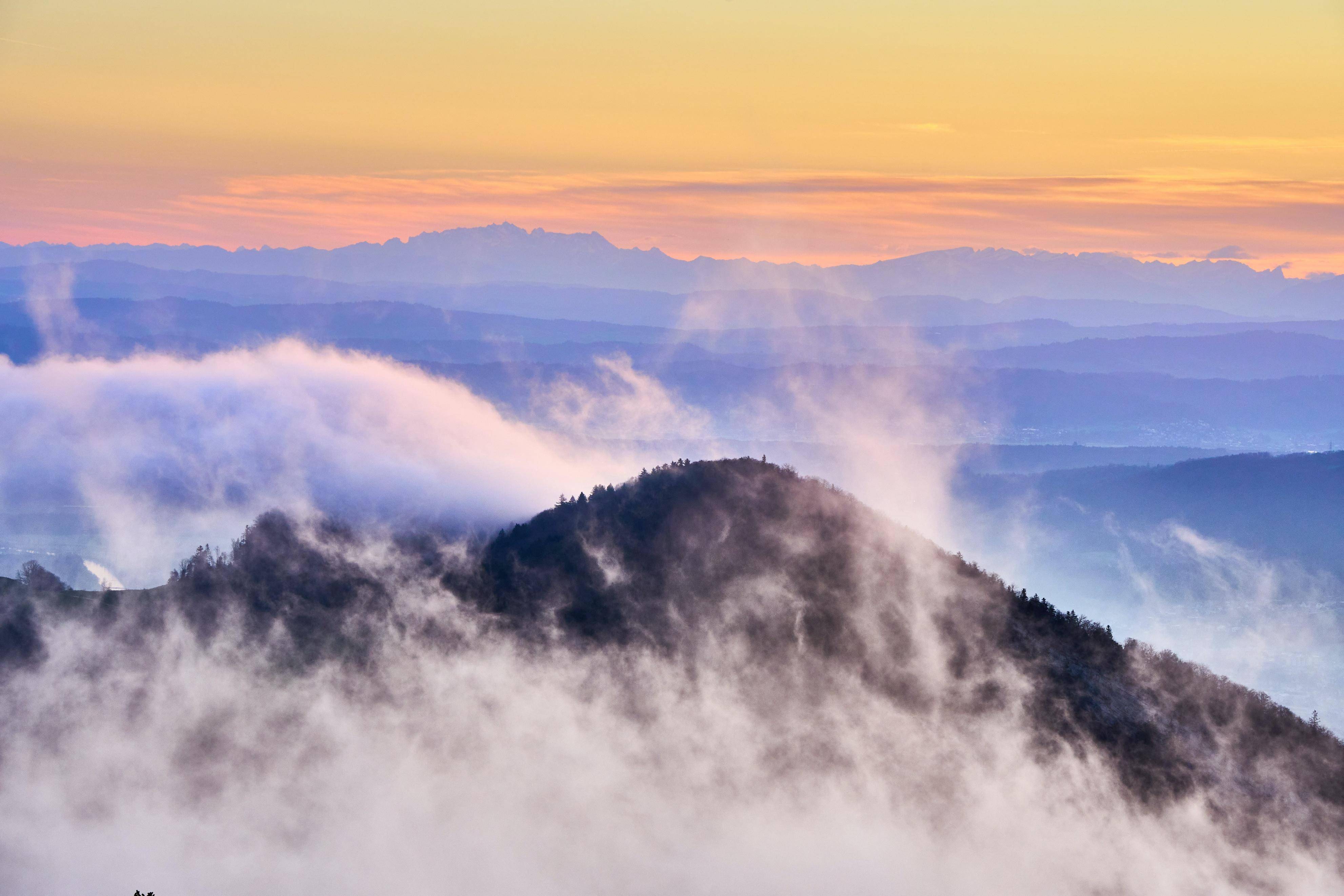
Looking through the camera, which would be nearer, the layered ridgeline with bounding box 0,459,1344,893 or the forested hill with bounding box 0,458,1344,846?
the layered ridgeline with bounding box 0,459,1344,893

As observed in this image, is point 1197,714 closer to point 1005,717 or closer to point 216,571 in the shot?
→ point 1005,717

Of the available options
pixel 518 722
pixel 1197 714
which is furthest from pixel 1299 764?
pixel 518 722

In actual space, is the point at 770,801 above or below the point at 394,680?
below

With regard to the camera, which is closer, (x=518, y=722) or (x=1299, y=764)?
(x=1299, y=764)

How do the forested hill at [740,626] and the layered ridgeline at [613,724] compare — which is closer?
the layered ridgeline at [613,724]
